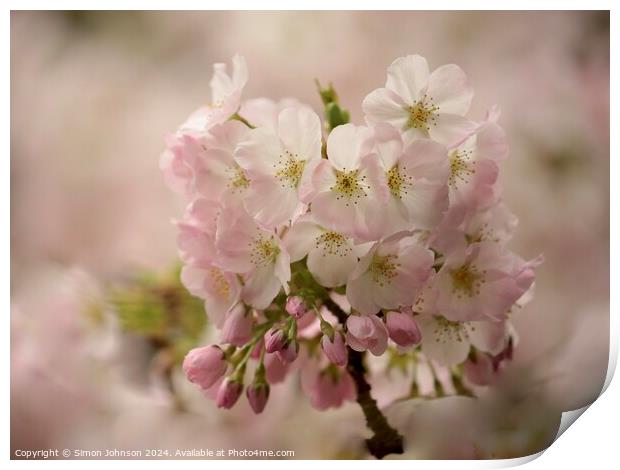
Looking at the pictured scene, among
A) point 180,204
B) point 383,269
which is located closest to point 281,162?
point 383,269

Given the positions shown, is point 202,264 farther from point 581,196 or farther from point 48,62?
point 581,196

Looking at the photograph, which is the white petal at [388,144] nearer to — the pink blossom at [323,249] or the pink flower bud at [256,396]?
the pink blossom at [323,249]

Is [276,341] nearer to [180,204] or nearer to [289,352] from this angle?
[289,352]

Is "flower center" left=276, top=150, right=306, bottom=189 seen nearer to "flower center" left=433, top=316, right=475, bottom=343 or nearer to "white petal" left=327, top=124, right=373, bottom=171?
"white petal" left=327, top=124, right=373, bottom=171

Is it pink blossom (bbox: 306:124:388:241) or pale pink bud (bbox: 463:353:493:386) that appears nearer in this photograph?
pink blossom (bbox: 306:124:388:241)

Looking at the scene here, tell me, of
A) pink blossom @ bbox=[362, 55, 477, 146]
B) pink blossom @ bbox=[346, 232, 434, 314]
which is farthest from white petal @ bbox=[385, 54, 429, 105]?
pink blossom @ bbox=[346, 232, 434, 314]
